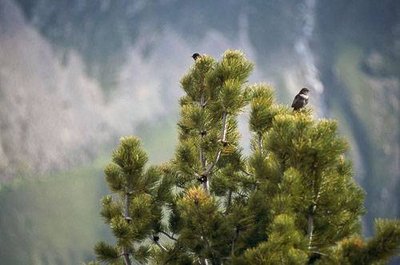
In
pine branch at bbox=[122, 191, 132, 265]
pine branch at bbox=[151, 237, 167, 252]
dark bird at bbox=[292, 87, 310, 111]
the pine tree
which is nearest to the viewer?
the pine tree

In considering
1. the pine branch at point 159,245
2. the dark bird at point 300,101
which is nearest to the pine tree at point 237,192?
the pine branch at point 159,245

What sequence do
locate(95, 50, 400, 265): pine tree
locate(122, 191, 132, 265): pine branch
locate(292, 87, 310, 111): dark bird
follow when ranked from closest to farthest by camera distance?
1. locate(95, 50, 400, 265): pine tree
2. locate(122, 191, 132, 265): pine branch
3. locate(292, 87, 310, 111): dark bird

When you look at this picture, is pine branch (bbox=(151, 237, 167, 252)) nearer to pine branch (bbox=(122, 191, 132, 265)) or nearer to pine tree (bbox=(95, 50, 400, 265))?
Answer: pine tree (bbox=(95, 50, 400, 265))

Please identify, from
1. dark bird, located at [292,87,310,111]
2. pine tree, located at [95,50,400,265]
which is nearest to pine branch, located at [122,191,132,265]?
pine tree, located at [95,50,400,265]

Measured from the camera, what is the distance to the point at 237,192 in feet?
28.8

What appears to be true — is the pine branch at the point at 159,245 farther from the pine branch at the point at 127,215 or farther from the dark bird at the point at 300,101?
the dark bird at the point at 300,101

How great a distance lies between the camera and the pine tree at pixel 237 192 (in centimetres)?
584

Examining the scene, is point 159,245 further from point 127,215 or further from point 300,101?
point 300,101

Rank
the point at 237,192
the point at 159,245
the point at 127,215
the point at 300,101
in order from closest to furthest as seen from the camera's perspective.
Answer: the point at 127,215
the point at 159,245
the point at 300,101
the point at 237,192

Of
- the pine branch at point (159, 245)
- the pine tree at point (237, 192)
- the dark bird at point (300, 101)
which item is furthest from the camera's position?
the dark bird at point (300, 101)

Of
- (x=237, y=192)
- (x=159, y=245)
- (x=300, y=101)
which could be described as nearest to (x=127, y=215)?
(x=159, y=245)

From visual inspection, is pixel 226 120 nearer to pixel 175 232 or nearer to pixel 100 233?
pixel 175 232

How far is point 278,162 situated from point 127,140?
8.41ft

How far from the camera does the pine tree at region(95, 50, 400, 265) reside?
584 centimetres
